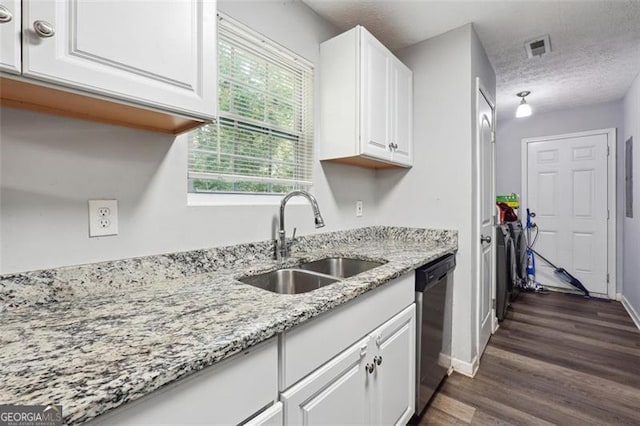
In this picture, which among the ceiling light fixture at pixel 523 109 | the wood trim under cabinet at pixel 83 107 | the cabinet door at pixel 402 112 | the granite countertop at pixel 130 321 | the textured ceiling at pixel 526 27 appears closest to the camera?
the granite countertop at pixel 130 321

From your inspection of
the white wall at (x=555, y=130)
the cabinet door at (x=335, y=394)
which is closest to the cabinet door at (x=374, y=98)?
the cabinet door at (x=335, y=394)

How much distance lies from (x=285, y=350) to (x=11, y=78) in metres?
0.89

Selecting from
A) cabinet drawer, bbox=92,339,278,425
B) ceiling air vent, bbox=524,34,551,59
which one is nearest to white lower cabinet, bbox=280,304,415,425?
cabinet drawer, bbox=92,339,278,425

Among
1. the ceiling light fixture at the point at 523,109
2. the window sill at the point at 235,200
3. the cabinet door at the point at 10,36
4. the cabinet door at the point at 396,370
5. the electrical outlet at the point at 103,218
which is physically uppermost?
the ceiling light fixture at the point at 523,109

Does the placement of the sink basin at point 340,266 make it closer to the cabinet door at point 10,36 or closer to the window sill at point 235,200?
the window sill at point 235,200

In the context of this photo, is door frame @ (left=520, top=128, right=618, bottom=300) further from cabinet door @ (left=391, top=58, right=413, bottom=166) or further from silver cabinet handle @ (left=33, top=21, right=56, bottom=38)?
silver cabinet handle @ (left=33, top=21, right=56, bottom=38)

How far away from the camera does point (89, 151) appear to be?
0.98 meters

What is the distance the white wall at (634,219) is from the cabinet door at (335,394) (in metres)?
3.25

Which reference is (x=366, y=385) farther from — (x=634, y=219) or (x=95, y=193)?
(x=634, y=219)

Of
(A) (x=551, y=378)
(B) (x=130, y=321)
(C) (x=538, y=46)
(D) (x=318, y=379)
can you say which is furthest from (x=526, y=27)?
(B) (x=130, y=321)

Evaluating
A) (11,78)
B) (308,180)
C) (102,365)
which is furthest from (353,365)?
(11,78)

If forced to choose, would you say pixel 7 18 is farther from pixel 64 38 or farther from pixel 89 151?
pixel 89 151

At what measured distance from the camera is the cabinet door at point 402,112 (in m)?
2.03

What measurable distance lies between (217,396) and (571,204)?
4733 millimetres
